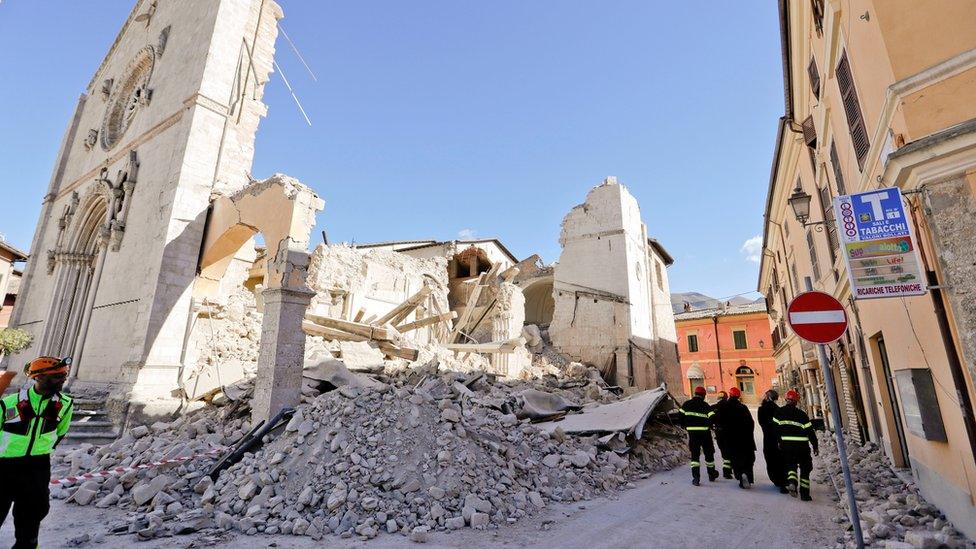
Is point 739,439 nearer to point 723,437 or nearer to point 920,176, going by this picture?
point 723,437

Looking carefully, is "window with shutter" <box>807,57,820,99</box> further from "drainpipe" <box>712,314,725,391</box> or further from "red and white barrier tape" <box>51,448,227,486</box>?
"drainpipe" <box>712,314,725,391</box>

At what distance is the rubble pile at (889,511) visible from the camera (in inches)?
142

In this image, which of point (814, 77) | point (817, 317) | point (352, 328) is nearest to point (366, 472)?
point (817, 317)

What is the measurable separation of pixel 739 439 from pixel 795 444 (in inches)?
29.9

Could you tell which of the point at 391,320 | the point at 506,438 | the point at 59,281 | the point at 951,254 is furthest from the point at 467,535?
the point at 59,281

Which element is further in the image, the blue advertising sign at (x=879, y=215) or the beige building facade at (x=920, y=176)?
the blue advertising sign at (x=879, y=215)

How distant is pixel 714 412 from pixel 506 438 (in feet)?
10.9

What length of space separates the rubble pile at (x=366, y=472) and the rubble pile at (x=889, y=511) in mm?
2671

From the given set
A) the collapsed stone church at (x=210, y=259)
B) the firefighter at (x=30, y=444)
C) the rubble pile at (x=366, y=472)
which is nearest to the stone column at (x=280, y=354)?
the collapsed stone church at (x=210, y=259)

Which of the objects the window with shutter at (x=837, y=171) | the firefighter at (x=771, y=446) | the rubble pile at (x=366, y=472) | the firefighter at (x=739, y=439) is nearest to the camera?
the rubble pile at (x=366, y=472)

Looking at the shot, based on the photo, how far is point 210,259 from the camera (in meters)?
10.7

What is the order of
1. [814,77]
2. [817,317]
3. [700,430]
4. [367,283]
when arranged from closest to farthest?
[817,317], [700,430], [814,77], [367,283]

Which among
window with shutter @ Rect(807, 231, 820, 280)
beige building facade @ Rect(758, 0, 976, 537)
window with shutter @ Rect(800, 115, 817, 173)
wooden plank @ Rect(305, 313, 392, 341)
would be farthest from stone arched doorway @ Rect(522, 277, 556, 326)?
beige building facade @ Rect(758, 0, 976, 537)

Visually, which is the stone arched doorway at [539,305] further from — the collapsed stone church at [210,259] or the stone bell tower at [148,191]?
the stone bell tower at [148,191]
